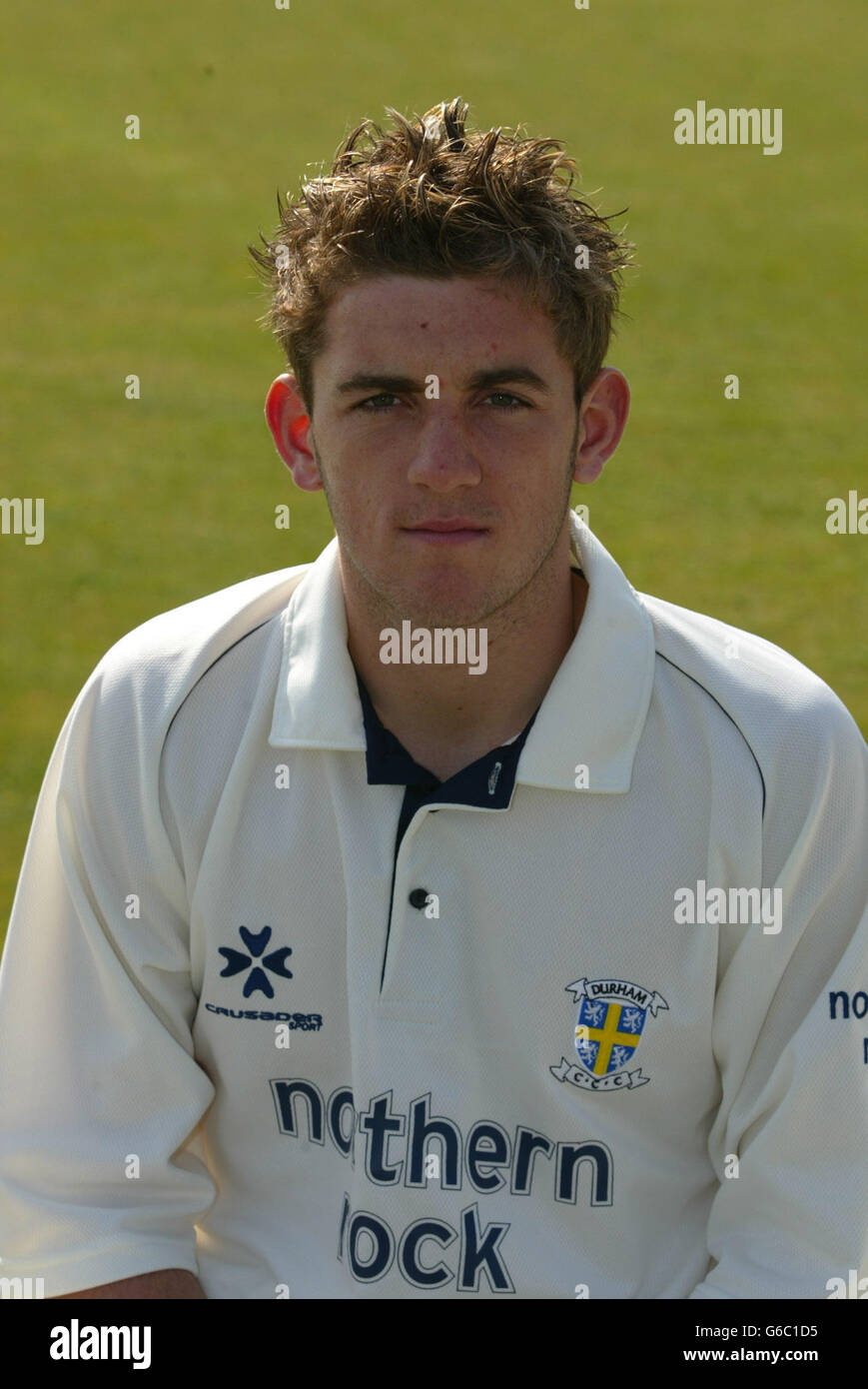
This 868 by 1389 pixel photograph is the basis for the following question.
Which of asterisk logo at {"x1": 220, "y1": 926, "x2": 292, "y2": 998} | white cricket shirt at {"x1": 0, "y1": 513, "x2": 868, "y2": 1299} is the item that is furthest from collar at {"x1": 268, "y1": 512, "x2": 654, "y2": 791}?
asterisk logo at {"x1": 220, "y1": 926, "x2": 292, "y2": 998}

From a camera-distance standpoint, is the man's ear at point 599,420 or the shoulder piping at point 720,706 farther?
the man's ear at point 599,420

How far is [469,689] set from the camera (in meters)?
2.46

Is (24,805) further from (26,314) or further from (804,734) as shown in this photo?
(26,314)

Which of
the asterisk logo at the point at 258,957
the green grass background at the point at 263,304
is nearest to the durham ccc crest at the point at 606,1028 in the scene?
the asterisk logo at the point at 258,957

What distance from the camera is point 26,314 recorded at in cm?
948

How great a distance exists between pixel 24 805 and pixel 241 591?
3.21m

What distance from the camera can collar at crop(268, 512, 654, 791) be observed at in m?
2.34

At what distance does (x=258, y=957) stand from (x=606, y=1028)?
48 cm

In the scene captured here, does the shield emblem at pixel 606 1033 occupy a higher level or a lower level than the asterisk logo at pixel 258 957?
lower

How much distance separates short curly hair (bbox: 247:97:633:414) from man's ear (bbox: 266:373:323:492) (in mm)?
35

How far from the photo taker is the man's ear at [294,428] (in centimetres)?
250

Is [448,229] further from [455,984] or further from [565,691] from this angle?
[455,984]

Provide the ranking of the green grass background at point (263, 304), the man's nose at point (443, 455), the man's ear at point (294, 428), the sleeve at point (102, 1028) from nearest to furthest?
the man's nose at point (443, 455) < the sleeve at point (102, 1028) < the man's ear at point (294, 428) < the green grass background at point (263, 304)

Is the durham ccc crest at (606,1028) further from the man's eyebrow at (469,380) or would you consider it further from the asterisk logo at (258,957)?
the man's eyebrow at (469,380)
